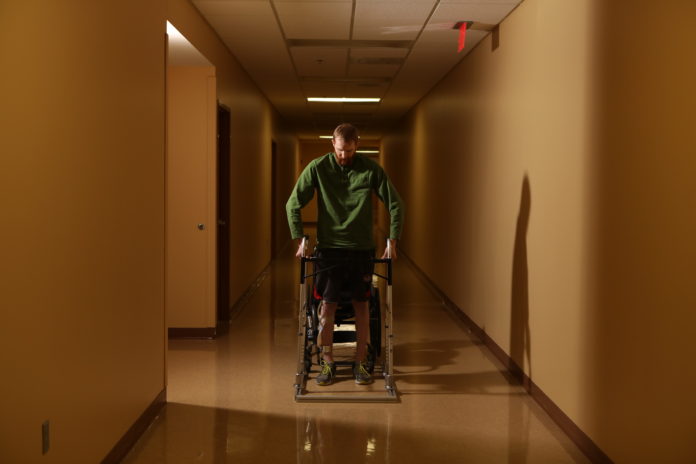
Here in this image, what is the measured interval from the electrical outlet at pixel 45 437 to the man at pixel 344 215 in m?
2.10

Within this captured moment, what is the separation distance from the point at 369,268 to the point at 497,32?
2.24m

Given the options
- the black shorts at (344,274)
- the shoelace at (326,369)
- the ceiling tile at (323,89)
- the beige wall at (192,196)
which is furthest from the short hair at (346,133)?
the ceiling tile at (323,89)

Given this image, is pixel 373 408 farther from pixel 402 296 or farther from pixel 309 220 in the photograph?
pixel 309 220

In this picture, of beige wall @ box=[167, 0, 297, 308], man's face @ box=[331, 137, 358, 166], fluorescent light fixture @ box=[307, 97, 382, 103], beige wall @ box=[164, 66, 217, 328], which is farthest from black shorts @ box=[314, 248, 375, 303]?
fluorescent light fixture @ box=[307, 97, 382, 103]

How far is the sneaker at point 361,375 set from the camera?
4496 mm

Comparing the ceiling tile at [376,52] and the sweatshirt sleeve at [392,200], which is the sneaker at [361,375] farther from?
the ceiling tile at [376,52]

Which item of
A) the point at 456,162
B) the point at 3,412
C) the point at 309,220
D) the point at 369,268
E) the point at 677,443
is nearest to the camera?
the point at 3,412

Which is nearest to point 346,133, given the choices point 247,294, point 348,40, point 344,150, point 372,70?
point 344,150

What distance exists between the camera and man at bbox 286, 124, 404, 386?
434 cm

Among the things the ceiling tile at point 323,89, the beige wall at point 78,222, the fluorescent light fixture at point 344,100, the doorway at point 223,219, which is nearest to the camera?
the beige wall at point 78,222

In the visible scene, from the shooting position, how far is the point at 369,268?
445cm

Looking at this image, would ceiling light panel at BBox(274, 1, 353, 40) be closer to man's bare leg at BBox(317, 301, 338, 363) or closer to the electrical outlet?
man's bare leg at BBox(317, 301, 338, 363)

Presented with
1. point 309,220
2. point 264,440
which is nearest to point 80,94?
point 264,440

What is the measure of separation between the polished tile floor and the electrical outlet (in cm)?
89
